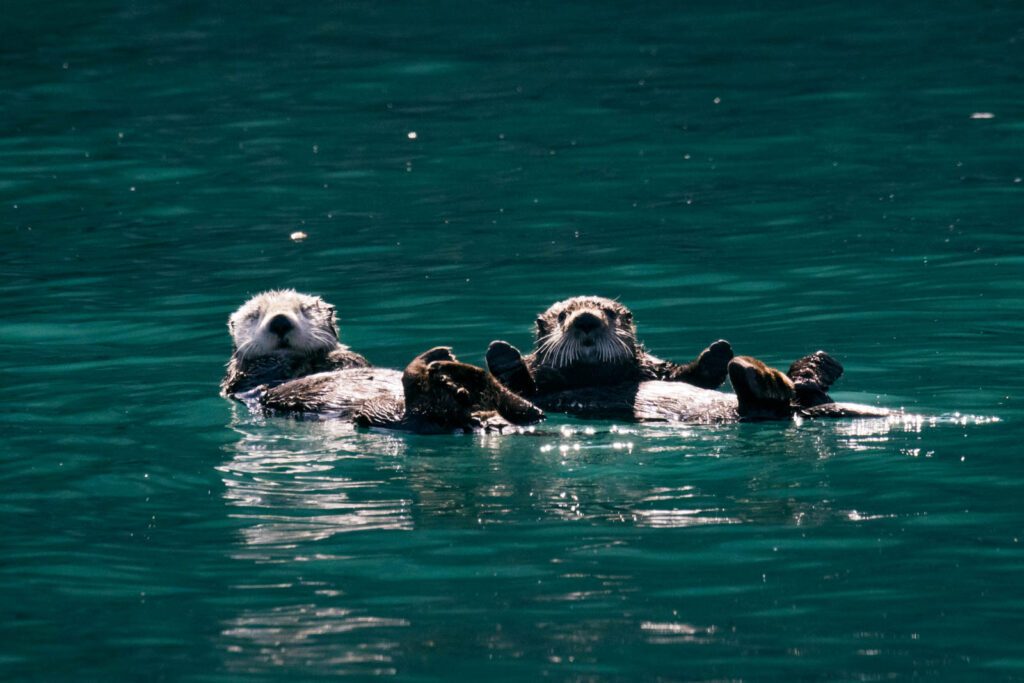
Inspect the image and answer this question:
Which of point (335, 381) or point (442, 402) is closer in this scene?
point (442, 402)

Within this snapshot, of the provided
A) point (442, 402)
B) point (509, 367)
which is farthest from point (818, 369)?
point (442, 402)

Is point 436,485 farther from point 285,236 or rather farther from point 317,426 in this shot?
point 285,236

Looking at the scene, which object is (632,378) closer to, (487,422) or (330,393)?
(487,422)

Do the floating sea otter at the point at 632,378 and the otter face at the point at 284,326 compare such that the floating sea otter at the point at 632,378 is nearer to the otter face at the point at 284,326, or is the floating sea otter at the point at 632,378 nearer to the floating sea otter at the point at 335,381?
the floating sea otter at the point at 335,381

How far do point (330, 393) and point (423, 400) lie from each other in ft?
2.75

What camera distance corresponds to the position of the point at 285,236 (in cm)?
1216

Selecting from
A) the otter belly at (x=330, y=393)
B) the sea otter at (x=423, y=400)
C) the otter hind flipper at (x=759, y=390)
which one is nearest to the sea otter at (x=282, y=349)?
the otter belly at (x=330, y=393)

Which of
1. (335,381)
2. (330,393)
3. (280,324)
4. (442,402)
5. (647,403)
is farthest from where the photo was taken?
(280,324)


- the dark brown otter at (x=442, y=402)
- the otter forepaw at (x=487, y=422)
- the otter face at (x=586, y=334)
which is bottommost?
the otter forepaw at (x=487, y=422)

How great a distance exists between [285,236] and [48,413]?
14.5ft

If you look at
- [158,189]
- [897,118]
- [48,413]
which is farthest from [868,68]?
[48,413]

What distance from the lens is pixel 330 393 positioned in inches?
295

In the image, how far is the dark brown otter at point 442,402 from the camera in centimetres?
678

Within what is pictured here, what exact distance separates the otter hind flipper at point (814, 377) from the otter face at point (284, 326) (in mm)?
2391
